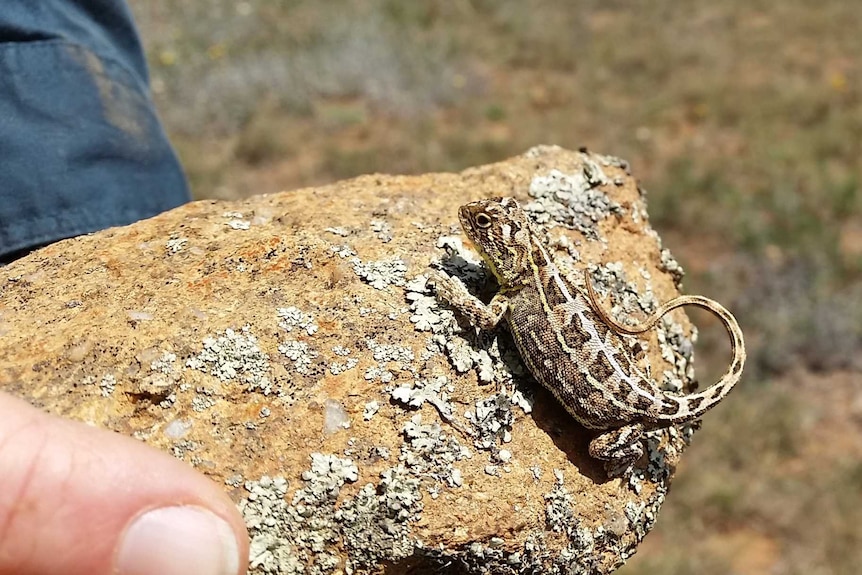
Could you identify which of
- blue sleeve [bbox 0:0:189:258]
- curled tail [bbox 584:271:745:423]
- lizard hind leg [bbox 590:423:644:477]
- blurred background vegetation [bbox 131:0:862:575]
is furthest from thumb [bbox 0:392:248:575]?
blurred background vegetation [bbox 131:0:862:575]

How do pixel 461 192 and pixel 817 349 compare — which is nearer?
pixel 461 192

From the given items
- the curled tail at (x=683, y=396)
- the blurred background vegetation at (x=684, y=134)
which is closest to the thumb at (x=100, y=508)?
the curled tail at (x=683, y=396)

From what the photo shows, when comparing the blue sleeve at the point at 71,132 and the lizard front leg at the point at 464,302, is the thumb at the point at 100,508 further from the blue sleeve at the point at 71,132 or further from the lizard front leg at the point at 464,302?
the blue sleeve at the point at 71,132

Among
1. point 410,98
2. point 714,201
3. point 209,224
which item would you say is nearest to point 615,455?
point 209,224

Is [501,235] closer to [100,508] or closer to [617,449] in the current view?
[617,449]

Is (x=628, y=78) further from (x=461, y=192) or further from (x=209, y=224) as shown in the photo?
(x=209, y=224)

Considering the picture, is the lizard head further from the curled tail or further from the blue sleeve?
the blue sleeve

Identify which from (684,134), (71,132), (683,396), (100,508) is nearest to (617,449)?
(683,396)
